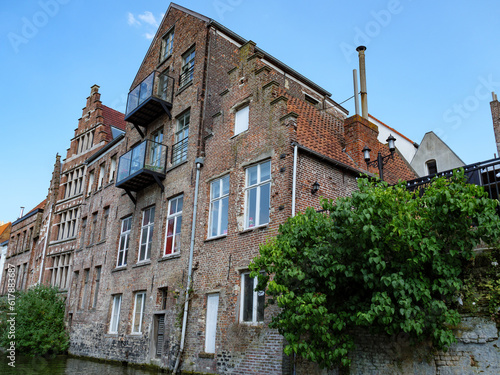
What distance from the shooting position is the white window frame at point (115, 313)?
1877 cm

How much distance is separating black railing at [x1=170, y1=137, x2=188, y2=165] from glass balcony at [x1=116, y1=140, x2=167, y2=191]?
1.82ft

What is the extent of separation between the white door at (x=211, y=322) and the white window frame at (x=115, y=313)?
6.83m

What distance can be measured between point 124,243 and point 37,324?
6.39 metres

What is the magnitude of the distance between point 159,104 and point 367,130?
29.7ft

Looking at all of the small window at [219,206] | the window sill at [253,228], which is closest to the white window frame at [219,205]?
the small window at [219,206]

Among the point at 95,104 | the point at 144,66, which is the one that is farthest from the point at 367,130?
the point at 95,104

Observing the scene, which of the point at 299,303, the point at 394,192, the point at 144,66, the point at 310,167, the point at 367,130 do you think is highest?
the point at 144,66

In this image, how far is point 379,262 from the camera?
24.9ft

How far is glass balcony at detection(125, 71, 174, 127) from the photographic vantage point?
1886 centimetres

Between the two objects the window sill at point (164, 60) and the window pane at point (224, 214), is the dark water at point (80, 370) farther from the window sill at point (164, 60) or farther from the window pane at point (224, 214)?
the window sill at point (164, 60)

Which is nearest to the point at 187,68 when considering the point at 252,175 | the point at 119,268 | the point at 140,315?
the point at 252,175

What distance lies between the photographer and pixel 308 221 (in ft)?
28.5

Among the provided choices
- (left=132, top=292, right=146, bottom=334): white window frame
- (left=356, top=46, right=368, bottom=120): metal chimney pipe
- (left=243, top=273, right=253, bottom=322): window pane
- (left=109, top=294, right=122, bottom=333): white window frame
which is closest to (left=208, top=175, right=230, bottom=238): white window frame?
(left=243, top=273, right=253, bottom=322): window pane

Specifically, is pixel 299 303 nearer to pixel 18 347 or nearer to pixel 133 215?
pixel 133 215
